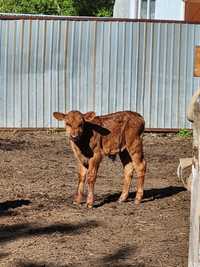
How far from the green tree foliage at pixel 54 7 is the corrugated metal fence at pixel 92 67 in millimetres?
21167

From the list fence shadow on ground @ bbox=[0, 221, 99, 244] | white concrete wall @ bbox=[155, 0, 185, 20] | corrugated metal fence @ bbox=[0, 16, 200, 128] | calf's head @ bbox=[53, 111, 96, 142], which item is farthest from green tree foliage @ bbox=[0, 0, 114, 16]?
fence shadow on ground @ bbox=[0, 221, 99, 244]

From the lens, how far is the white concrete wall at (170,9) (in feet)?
63.4

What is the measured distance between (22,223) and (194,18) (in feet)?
35.3

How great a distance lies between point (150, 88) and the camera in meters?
16.0

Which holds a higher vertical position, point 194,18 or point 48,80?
point 194,18

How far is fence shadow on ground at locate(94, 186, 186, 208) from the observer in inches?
388

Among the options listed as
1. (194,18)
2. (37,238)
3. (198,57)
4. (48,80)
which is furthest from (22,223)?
(194,18)

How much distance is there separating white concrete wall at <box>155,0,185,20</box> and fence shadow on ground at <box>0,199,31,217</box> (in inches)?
400

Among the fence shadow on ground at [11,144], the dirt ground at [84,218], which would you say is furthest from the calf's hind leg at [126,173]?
the fence shadow on ground at [11,144]

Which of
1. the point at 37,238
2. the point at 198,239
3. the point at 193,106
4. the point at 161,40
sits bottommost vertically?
the point at 37,238

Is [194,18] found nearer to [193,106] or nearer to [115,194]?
[115,194]

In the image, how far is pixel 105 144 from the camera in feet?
30.9

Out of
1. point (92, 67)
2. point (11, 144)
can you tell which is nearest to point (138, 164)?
point (11, 144)

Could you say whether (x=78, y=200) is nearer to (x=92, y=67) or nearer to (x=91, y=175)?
(x=91, y=175)
